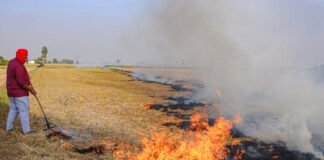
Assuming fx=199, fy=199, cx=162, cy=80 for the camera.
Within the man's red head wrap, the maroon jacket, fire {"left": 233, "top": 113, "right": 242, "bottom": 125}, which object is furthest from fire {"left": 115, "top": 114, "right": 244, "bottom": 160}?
the man's red head wrap

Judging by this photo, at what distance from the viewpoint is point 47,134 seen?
625 cm

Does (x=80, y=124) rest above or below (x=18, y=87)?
below

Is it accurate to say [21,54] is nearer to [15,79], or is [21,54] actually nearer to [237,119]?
[15,79]

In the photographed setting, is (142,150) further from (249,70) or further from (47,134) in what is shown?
(249,70)

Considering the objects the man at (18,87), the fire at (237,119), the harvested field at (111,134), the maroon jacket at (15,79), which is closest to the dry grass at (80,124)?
the harvested field at (111,134)

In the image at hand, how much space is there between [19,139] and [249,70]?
17.1 m

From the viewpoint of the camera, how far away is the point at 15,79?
602 cm

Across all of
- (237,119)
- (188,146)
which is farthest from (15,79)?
(237,119)

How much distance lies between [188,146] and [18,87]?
5363 millimetres

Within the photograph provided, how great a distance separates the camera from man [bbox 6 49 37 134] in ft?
19.5

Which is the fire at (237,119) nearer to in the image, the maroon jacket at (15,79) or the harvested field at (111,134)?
the harvested field at (111,134)

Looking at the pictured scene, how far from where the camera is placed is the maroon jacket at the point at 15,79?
5.91 metres

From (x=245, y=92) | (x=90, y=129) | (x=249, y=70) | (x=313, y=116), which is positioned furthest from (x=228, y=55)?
(x=90, y=129)

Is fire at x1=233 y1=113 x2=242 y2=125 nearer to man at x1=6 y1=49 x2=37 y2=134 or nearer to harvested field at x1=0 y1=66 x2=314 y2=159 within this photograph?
harvested field at x1=0 y1=66 x2=314 y2=159
